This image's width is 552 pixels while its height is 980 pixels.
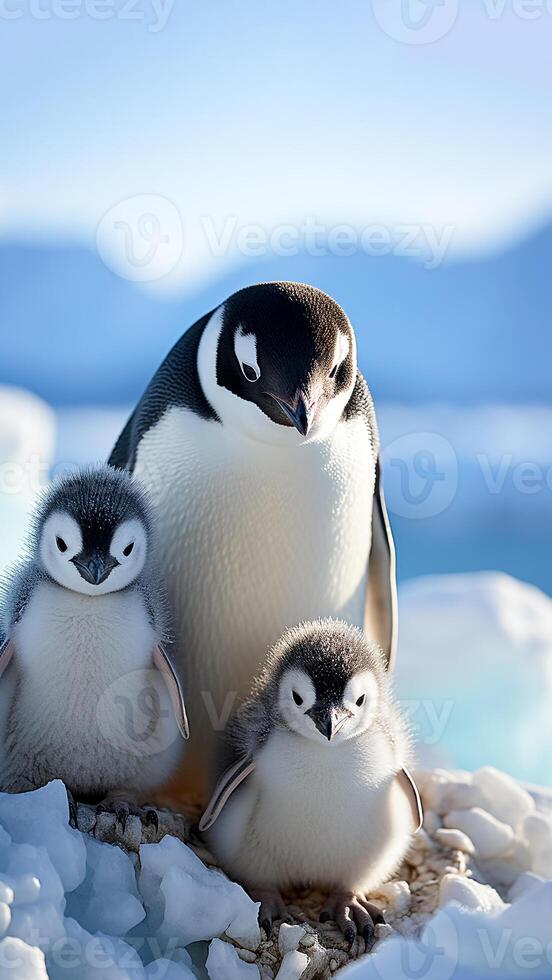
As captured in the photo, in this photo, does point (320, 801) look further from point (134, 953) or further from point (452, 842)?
point (452, 842)

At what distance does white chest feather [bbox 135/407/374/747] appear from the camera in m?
1.77

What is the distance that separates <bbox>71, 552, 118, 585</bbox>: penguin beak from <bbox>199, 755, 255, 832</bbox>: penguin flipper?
1.02ft

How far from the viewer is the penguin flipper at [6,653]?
1.55 metres

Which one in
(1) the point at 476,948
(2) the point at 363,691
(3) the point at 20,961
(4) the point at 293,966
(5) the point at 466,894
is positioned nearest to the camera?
(3) the point at 20,961

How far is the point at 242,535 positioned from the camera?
1795mm

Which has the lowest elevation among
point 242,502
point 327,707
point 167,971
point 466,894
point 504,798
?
point 167,971

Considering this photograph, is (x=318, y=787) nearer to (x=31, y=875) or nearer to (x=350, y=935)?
(x=350, y=935)

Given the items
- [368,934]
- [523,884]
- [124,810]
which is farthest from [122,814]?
[523,884]

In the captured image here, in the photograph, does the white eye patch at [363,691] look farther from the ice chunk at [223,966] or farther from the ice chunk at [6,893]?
the ice chunk at [6,893]

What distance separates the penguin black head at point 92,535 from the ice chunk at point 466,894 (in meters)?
0.62

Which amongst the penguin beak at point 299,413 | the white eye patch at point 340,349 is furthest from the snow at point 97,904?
the white eye patch at point 340,349

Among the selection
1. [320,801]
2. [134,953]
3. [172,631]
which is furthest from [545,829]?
[134,953]

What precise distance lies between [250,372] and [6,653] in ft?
1.56

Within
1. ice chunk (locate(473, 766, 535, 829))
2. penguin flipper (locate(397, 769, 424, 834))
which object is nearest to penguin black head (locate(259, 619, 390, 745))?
penguin flipper (locate(397, 769, 424, 834))
